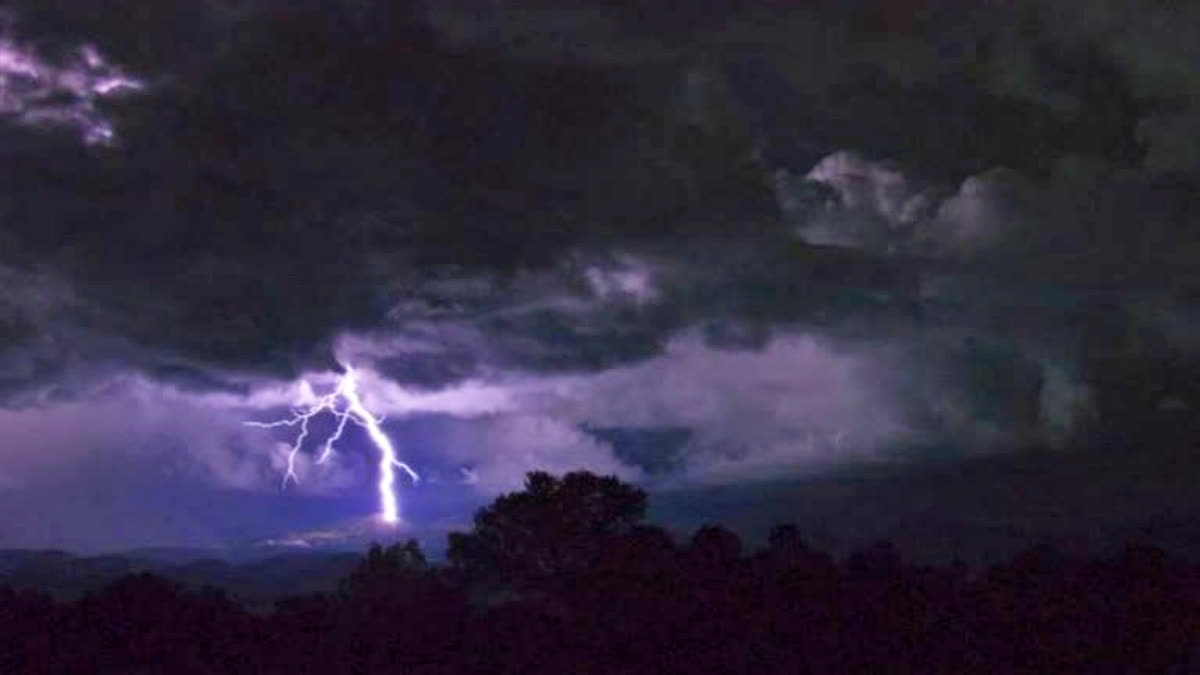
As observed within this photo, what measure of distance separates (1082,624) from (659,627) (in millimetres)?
13374

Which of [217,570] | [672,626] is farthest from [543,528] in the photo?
[217,570]

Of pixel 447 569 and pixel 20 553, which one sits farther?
pixel 20 553

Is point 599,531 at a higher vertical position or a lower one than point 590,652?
higher

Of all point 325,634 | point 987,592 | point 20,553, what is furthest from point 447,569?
point 20,553

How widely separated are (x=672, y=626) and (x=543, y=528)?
1097 inches

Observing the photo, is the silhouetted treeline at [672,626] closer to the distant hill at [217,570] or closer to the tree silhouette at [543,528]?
the tree silhouette at [543,528]

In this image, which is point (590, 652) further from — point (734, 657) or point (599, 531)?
point (599, 531)

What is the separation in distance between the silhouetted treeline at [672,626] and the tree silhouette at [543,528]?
53.5 ft

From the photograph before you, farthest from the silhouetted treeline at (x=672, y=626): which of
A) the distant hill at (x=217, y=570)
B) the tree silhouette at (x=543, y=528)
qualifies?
the distant hill at (x=217, y=570)

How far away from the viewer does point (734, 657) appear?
40469 mm

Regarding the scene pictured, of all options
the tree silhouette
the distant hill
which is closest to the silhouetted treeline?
the tree silhouette

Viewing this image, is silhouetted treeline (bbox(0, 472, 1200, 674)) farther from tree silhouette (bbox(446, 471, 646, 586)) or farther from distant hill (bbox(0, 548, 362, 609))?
distant hill (bbox(0, 548, 362, 609))

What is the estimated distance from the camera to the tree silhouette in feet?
223

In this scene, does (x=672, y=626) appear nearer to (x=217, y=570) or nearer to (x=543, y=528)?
(x=543, y=528)
